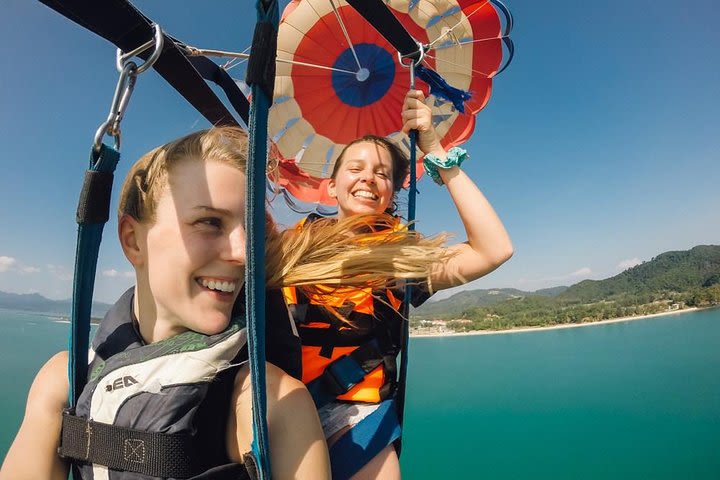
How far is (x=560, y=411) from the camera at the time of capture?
15578 millimetres

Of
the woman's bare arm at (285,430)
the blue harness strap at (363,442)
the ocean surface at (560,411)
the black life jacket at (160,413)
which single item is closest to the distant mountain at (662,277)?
the ocean surface at (560,411)

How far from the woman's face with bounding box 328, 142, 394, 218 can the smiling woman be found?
700mm

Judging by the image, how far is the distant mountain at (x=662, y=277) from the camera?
198 feet

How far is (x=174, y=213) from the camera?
2.39ft

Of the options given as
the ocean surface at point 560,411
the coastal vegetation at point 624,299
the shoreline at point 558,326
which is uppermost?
the coastal vegetation at point 624,299

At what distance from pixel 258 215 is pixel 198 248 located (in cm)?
21

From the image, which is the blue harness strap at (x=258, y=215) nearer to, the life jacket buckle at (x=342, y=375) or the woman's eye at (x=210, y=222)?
the woman's eye at (x=210, y=222)

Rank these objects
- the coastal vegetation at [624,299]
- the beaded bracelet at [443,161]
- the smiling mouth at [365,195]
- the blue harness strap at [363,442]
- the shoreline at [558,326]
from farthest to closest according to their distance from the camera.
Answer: the coastal vegetation at [624,299]
the shoreline at [558,326]
the smiling mouth at [365,195]
the beaded bracelet at [443,161]
the blue harness strap at [363,442]

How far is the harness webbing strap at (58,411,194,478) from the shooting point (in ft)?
1.99

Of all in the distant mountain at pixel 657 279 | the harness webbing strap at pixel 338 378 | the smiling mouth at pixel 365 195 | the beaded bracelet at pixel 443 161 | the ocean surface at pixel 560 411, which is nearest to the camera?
the harness webbing strap at pixel 338 378

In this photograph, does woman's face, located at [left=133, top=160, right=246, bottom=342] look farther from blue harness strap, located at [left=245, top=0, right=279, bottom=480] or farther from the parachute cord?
the parachute cord

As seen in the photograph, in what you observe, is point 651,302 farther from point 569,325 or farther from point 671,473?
point 671,473

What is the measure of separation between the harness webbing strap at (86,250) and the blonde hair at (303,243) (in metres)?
0.08

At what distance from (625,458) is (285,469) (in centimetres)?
1430
